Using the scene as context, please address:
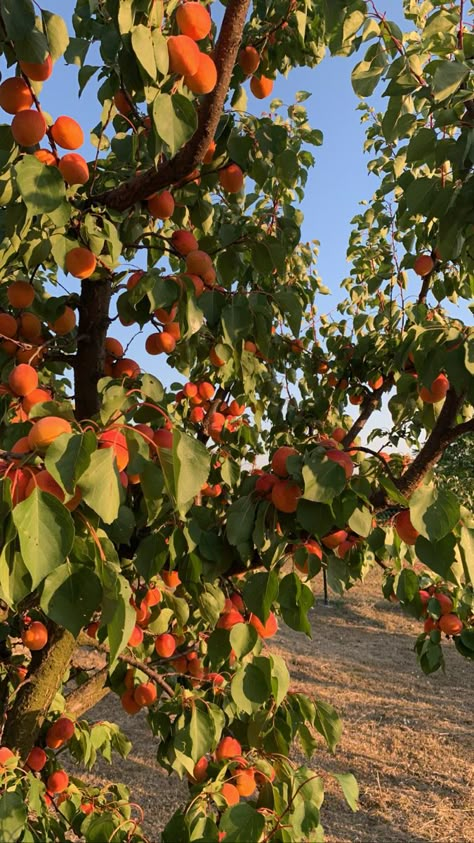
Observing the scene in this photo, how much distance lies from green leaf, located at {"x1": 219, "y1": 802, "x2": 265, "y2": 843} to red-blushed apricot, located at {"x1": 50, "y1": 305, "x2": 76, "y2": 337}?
3.46ft

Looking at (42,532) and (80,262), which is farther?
(80,262)

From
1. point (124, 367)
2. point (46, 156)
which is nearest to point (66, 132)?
point (46, 156)

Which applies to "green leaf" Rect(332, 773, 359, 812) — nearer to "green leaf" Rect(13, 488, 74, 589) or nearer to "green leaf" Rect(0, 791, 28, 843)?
"green leaf" Rect(0, 791, 28, 843)

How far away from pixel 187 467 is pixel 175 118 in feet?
1.70

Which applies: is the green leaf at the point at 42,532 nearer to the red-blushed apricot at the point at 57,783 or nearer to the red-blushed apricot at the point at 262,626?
the red-blushed apricot at the point at 262,626

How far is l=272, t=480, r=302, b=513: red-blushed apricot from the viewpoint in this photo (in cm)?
108

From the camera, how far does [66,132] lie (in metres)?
1.13

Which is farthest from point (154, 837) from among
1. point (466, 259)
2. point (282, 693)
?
point (466, 259)

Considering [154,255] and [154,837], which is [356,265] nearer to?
[154,255]

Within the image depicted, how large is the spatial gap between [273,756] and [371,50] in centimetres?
154

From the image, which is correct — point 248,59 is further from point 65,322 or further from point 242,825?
point 242,825

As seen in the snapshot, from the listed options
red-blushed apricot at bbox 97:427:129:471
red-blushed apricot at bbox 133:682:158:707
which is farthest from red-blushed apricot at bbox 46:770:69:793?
red-blushed apricot at bbox 97:427:129:471

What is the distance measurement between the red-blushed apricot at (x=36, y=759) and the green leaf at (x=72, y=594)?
3.99 ft

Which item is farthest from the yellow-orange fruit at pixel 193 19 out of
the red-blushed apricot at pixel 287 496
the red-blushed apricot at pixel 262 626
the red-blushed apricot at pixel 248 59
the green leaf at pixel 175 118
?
the red-blushed apricot at pixel 262 626
